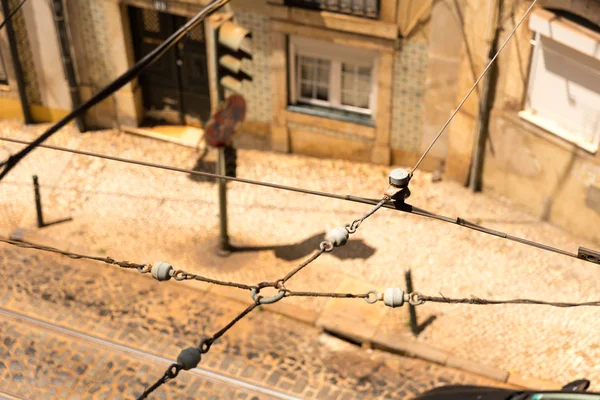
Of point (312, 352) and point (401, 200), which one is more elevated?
point (401, 200)

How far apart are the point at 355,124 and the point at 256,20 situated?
2298mm

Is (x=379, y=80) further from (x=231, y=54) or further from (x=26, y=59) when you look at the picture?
(x=26, y=59)

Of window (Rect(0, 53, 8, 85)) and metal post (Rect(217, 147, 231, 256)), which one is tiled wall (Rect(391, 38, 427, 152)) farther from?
window (Rect(0, 53, 8, 85))

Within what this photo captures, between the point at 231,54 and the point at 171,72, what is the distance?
418 centimetres

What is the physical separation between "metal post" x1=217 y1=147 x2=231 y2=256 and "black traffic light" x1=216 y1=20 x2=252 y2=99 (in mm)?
Answer: 860

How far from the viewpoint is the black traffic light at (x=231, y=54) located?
36.6ft

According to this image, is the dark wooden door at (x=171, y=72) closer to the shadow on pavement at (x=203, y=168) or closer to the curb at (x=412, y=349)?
the shadow on pavement at (x=203, y=168)

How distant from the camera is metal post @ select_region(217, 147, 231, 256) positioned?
478 inches

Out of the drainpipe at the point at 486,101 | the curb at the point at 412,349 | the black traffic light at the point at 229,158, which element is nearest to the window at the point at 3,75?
the black traffic light at the point at 229,158

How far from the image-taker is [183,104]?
15.7 meters

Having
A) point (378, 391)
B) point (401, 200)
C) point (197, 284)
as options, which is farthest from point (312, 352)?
point (401, 200)

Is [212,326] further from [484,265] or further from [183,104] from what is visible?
[183,104]

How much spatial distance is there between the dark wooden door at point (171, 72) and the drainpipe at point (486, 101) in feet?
15.6

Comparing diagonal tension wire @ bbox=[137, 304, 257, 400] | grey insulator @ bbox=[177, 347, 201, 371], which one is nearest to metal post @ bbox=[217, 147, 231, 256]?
diagonal tension wire @ bbox=[137, 304, 257, 400]
